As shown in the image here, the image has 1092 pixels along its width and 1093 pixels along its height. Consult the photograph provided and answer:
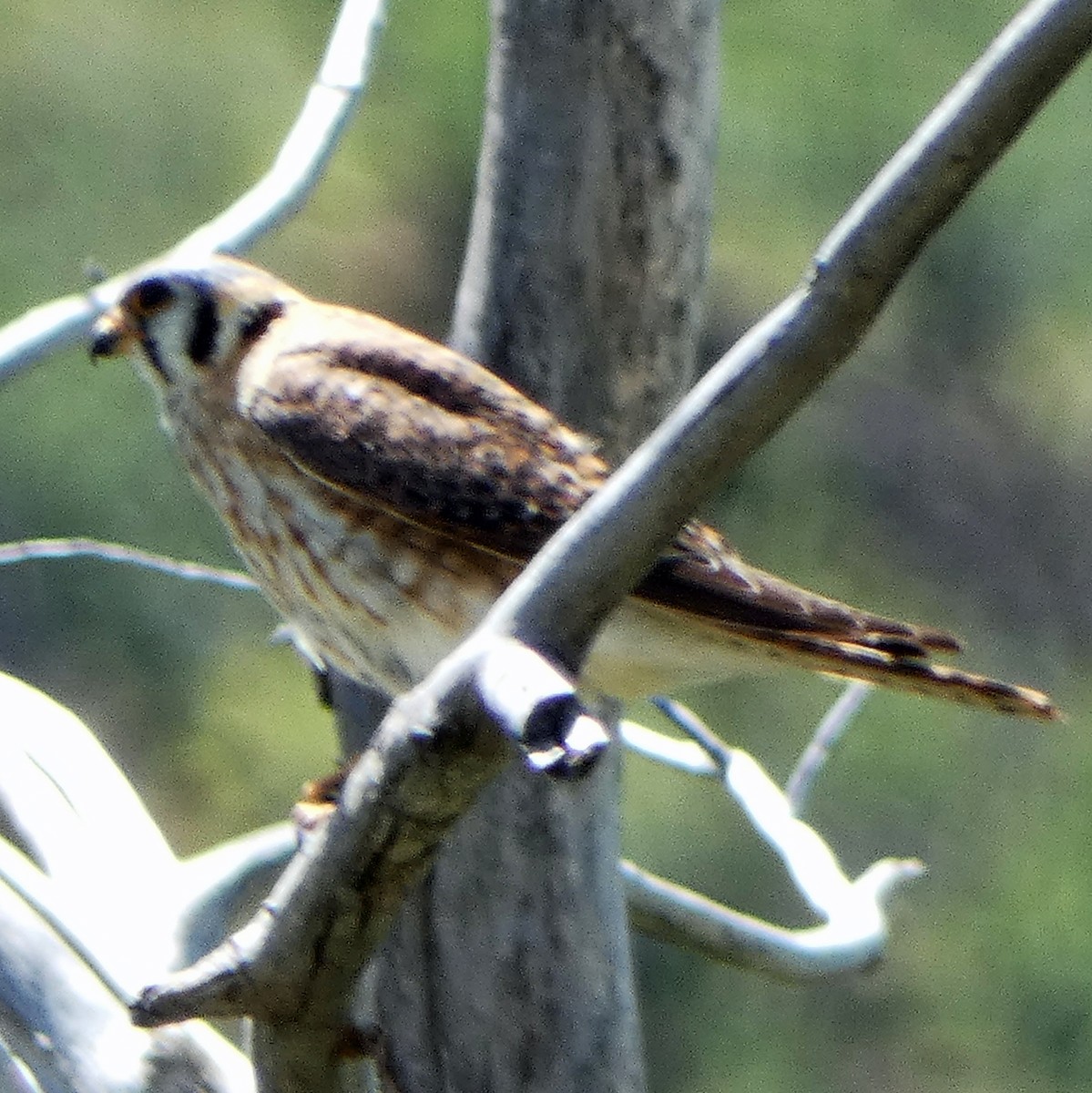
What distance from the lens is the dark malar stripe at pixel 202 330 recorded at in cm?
254

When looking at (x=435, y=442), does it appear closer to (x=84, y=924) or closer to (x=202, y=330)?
(x=202, y=330)

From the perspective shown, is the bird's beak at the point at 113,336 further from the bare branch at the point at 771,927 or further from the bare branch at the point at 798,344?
the bare branch at the point at 798,344

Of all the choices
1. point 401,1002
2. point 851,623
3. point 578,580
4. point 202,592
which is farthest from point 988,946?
point 578,580

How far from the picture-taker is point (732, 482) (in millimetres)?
4266

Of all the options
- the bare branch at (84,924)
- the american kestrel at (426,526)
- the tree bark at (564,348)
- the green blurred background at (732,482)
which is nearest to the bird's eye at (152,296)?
the american kestrel at (426,526)

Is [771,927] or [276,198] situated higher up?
[276,198]

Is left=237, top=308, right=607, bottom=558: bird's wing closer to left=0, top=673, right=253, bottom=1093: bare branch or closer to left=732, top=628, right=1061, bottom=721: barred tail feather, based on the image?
left=732, top=628, right=1061, bottom=721: barred tail feather

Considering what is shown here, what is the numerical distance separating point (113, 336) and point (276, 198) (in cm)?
28

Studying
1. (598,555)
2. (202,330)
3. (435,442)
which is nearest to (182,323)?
(202,330)

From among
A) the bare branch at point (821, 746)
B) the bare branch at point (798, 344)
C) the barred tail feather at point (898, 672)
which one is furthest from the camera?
the bare branch at point (821, 746)

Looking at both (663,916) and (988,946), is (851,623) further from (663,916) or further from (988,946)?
(988,946)

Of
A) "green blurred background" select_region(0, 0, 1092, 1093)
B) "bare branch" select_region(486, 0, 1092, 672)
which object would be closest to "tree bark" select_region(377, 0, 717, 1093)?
"bare branch" select_region(486, 0, 1092, 672)

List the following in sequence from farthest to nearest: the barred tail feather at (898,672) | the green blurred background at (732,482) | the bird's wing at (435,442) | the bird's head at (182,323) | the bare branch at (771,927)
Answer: the green blurred background at (732,482) → the bare branch at (771,927) → the bird's head at (182,323) → the bird's wing at (435,442) → the barred tail feather at (898,672)

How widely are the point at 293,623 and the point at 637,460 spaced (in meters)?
1.09
